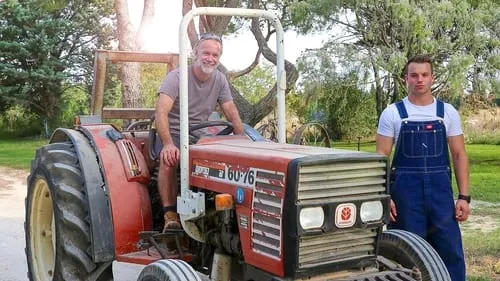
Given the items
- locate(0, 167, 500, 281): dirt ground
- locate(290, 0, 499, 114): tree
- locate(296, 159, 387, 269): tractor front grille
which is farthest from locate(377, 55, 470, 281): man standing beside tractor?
locate(290, 0, 499, 114): tree

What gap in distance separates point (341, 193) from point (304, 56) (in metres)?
14.4

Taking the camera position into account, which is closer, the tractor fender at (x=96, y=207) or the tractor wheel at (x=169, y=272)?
the tractor wheel at (x=169, y=272)

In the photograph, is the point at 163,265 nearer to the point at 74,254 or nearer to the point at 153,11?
the point at 74,254

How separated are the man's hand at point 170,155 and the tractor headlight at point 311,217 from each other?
1071mm

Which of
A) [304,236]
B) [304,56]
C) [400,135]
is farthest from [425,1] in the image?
[304,236]

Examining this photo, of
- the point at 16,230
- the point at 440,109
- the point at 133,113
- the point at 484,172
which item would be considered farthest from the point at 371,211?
the point at 484,172

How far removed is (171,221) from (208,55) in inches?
41.3

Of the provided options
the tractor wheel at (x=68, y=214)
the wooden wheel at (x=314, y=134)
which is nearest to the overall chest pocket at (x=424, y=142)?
the tractor wheel at (x=68, y=214)

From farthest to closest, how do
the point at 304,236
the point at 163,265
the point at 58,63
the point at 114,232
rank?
the point at 58,63 → the point at 114,232 → the point at 163,265 → the point at 304,236

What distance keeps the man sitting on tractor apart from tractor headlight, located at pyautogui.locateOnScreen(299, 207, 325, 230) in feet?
3.51

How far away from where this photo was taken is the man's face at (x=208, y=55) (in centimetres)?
400

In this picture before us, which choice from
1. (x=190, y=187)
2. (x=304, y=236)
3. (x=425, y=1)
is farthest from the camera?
(x=425, y=1)

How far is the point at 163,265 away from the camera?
130 inches

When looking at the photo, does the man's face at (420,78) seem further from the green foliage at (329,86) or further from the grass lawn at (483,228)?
the green foliage at (329,86)
